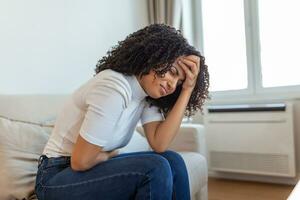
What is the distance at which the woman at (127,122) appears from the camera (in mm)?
900

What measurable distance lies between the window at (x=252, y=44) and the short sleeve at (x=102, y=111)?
2041 mm

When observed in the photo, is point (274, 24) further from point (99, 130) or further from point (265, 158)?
point (99, 130)

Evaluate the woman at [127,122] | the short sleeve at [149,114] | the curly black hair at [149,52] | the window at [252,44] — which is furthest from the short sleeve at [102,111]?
the window at [252,44]

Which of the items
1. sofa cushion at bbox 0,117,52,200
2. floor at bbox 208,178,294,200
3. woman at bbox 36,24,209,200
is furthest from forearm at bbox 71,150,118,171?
floor at bbox 208,178,294,200

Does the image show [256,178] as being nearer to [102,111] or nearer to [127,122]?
[127,122]

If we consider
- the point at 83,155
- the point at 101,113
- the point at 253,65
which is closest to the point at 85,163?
the point at 83,155

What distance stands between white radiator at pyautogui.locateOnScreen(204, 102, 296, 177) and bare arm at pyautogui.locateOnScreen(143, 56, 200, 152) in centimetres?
142

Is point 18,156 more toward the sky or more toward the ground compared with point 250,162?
more toward the sky

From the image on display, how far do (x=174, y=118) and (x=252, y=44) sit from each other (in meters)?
1.82

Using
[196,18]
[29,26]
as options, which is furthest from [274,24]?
[29,26]

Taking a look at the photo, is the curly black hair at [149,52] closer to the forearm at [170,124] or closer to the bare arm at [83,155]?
the forearm at [170,124]

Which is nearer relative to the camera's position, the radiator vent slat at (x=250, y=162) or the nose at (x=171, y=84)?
the nose at (x=171, y=84)

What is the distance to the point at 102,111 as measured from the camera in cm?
91

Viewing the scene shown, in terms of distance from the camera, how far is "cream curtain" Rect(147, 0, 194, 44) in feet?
8.98
